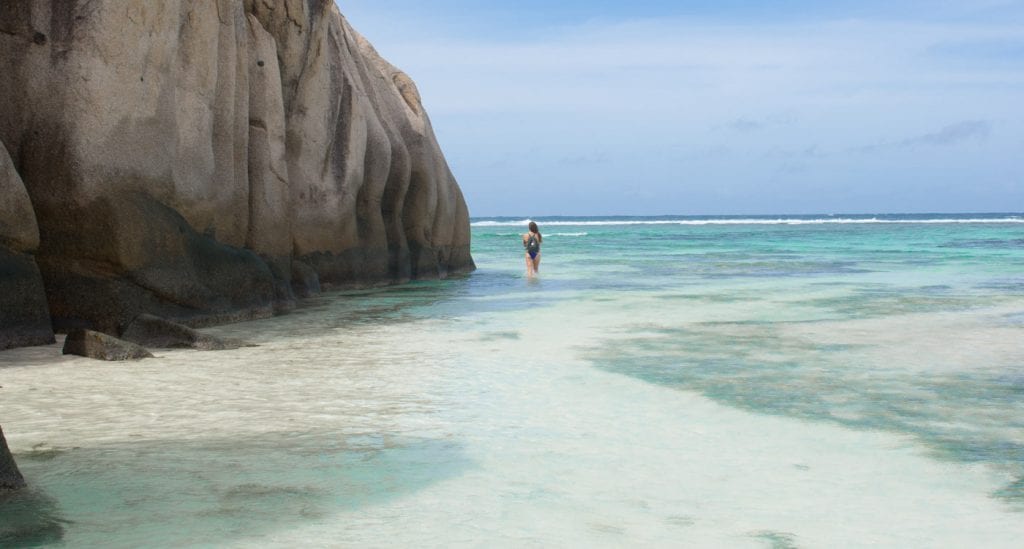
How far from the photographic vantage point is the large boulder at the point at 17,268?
880 centimetres

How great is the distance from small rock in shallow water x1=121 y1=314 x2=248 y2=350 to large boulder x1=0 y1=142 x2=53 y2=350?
0.73 meters

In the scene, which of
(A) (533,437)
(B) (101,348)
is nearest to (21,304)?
(B) (101,348)

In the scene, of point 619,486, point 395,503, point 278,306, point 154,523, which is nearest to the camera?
point 154,523

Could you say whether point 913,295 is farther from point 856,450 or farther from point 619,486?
point 619,486

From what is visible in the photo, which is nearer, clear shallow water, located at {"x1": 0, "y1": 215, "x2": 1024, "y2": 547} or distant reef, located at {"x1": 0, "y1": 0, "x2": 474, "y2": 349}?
clear shallow water, located at {"x1": 0, "y1": 215, "x2": 1024, "y2": 547}

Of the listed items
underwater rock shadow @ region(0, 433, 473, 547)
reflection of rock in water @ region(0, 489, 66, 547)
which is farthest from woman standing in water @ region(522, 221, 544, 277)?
reflection of rock in water @ region(0, 489, 66, 547)

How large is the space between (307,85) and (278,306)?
3836 millimetres

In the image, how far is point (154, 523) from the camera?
14.2 ft

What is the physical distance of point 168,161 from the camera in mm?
10789

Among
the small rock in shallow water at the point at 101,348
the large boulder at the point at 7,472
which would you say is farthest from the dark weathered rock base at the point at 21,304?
the large boulder at the point at 7,472

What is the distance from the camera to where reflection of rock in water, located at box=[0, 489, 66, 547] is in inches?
160

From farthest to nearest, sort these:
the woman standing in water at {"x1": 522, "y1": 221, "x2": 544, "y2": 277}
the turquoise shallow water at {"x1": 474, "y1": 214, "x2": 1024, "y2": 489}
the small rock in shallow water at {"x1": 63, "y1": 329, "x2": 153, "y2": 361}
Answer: the woman standing in water at {"x1": 522, "y1": 221, "x2": 544, "y2": 277}, the small rock in shallow water at {"x1": 63, "y1": 329, "x2": 153, "y2": 361}, the turquoise shallow water at {"x1": 474, "y1": 214, "x2": 1024, "y2": 489}

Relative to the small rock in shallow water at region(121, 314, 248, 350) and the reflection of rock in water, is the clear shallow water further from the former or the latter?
the small rock in shallow water at region(121, 314, 248, 350)

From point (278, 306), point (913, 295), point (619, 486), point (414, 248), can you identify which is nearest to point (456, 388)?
point (619, 486)
